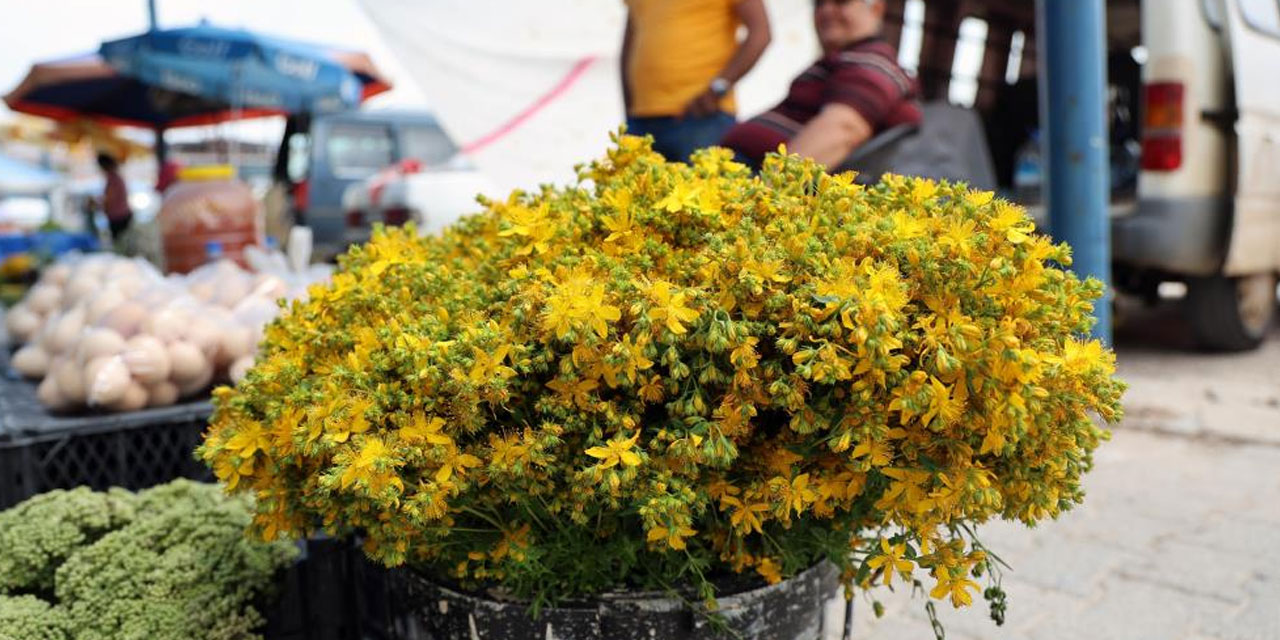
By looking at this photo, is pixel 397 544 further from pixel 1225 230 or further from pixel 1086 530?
pixel 1225 230

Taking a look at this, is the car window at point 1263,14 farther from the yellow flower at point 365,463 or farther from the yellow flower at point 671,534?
the yellow flower at point 365,463

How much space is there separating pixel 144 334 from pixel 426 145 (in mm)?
8669

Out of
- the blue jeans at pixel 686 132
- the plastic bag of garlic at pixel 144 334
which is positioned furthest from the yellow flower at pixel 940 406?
the blue jeans at pixel 686 132

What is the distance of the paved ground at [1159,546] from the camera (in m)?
2.47

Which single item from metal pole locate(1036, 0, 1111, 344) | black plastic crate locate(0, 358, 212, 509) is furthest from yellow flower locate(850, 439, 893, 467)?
metal pole locate(1036, 0, 1111, 344)

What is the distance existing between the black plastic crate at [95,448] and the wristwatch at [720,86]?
214 centimetres

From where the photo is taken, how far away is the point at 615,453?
1.11m

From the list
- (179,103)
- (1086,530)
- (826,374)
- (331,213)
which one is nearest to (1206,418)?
(1086,530)

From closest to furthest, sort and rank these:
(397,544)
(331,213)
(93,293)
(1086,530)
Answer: (397,544)
(93,293)
(1086,530)
(331,213)

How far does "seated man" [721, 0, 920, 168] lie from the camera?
3.16 meters

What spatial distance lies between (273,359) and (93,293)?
5.12 ft

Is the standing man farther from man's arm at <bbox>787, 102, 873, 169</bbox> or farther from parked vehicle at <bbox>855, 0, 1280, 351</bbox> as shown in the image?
parked vehicle at <bbox>855, 0, 1280, 351</bbox>

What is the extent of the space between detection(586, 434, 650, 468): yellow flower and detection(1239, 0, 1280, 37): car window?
5.58 m

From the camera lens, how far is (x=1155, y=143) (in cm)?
506
